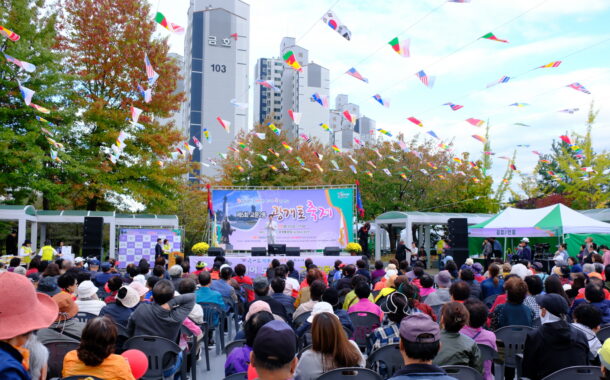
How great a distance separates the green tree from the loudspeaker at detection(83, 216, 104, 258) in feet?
11.2

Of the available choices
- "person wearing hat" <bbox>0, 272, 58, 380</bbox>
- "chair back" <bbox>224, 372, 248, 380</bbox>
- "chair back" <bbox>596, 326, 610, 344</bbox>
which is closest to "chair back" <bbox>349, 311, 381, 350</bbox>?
"chair back" <bbox>596, 326, 610, 344</bbox>

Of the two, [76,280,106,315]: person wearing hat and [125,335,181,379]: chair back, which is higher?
[76,280,106,315]: person wearing hat

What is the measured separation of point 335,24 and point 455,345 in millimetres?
8124

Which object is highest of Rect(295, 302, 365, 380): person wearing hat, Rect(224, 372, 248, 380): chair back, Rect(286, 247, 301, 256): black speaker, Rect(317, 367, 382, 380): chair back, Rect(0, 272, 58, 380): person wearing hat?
Rect(0, 272, 58, 380): person wearing hat

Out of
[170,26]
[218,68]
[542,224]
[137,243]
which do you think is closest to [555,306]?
[170,26]

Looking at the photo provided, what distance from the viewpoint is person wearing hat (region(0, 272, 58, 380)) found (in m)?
1.86

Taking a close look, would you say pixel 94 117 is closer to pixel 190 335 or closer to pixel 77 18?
pixel 77 18

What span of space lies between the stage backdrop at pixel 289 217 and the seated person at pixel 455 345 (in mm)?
16461

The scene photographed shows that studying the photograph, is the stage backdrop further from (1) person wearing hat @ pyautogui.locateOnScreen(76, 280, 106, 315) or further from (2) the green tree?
(1) person wearing hat @ pyautogui.locateOnScreen(76, 280, 106, 315)

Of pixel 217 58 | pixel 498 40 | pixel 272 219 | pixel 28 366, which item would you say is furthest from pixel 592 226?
pixel 217 58

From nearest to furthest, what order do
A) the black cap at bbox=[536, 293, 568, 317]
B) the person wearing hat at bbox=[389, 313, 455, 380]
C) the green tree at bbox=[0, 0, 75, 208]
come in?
the person wearing hat at bbox=[389, 313, 455, 380] → the black cap at bbox=[536, 293, 568, 317] → the green tree at bbox=[0, 0, 75, 208]

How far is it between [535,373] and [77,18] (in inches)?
836

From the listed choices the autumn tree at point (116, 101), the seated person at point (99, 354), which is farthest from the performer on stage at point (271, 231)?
the seated person at point (99, 354)

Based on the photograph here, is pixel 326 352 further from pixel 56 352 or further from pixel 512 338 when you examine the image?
pixel 512 338
